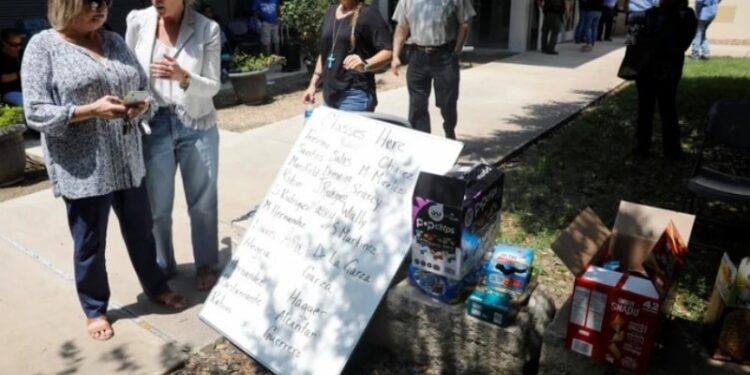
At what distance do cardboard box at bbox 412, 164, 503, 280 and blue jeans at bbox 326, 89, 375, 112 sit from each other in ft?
4.84

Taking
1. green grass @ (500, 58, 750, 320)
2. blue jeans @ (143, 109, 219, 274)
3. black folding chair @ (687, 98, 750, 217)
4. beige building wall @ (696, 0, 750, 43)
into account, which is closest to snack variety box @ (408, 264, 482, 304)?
green grass @ (500, 58, 750, 320)

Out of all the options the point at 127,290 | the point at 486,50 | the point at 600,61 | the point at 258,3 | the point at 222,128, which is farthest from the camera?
the point at 486,50

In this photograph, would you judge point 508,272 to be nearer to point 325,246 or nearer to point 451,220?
point 451,220

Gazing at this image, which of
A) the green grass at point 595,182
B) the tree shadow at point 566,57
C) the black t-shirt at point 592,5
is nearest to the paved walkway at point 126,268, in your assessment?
the green grass at point 595,182

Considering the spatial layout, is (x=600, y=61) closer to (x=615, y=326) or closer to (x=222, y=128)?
(x=222, y=128)

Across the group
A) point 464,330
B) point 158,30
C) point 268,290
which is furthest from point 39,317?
point 464,330

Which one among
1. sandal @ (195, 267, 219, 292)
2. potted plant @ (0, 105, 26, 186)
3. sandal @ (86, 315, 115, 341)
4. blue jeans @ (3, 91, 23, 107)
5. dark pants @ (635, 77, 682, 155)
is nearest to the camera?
sandal @ (86, 315, 115, 341)

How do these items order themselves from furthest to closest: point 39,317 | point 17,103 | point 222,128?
1. point 222,128
2. point 17,103
3. point 39,317

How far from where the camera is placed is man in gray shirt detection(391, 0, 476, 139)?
5.03m

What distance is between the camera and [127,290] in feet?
11.4

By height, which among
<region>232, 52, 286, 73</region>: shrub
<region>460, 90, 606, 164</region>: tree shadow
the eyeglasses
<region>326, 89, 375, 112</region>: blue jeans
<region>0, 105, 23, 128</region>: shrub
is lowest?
<region>460, 90, 606, 164</region>: tree shadow

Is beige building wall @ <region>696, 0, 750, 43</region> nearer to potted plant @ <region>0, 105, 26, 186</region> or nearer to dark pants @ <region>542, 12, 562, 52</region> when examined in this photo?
dark pants @ <region>542, 12, 562, 52</region>

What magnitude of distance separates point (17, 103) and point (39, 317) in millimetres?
4141

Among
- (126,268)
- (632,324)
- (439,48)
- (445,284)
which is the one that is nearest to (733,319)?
(632,324)
